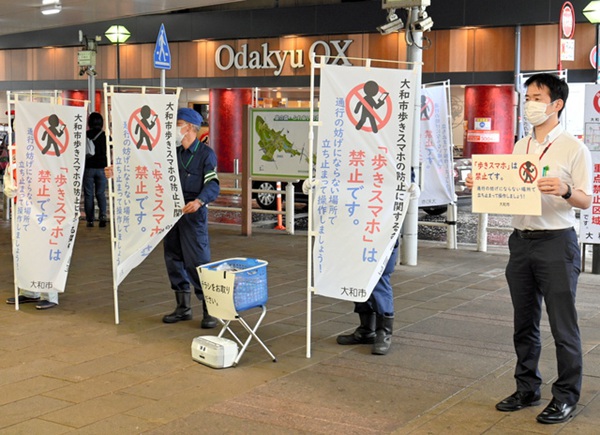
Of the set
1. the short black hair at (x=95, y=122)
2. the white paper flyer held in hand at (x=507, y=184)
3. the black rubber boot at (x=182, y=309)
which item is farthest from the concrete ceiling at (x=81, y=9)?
the white paper flyer held in hand at (x=507, y=184)

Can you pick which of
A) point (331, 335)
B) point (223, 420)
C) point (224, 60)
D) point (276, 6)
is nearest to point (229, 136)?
point (224, 60)

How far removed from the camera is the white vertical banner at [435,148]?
11195 mm

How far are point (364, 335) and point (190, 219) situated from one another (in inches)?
72.6

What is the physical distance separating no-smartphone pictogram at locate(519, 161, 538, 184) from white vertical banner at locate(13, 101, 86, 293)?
4521 mm

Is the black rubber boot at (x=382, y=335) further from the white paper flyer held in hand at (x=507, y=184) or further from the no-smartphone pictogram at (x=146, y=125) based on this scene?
the no-smartphone pictogram at (x=146, y=125)

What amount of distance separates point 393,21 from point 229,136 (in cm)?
1768

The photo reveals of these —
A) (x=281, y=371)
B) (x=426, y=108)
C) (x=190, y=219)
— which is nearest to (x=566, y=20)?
(x=426, y=108)

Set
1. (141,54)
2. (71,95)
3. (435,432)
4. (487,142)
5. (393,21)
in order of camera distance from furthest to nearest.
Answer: (71,95) → (141,54) → (487,142) → (393,21) → (435,432)

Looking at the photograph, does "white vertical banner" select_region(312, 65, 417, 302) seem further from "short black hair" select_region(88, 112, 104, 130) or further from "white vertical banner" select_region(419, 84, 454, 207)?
"short black hair" select_region(88, 112, 104, 130)

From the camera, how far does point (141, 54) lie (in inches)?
1158

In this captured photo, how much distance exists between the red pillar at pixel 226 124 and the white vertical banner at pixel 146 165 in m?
20.2

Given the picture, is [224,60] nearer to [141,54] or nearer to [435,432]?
[141,54]

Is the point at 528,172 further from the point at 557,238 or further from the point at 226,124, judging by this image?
the point at 226,124

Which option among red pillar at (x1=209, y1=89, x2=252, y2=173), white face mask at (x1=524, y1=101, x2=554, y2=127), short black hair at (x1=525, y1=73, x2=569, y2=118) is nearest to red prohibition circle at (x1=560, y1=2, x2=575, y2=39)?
short black hair at (x1=525, y1=73, x2=569, y2=118)
